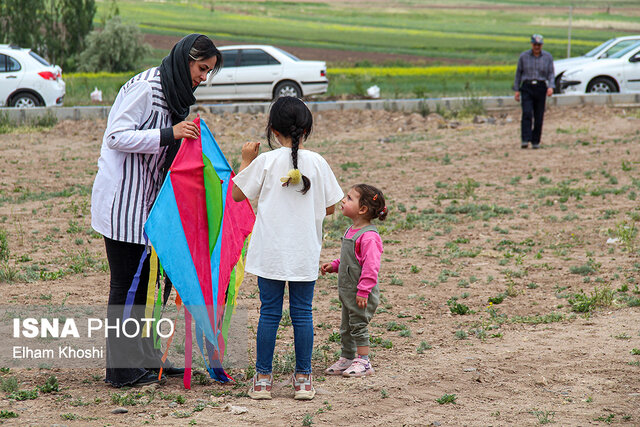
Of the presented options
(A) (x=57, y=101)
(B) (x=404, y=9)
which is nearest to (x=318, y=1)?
(B) (x=404, y=9)

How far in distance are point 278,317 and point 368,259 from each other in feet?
2.06

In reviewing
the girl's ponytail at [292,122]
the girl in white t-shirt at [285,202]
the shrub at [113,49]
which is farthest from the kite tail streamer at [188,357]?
the shrub at [113,49]

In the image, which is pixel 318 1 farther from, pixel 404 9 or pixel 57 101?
pixel 57 101

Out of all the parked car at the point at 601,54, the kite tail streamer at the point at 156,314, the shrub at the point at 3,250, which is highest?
the parked car at the point at 601,54

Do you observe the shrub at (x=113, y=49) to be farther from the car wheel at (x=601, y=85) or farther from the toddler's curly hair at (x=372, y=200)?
the toddler's curly hair at (x=372, y=200)

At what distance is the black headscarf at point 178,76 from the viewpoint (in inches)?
169

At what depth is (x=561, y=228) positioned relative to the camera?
8.95 meters

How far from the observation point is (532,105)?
546 inches

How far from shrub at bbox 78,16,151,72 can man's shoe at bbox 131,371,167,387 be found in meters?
29.2

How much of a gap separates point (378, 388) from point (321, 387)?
0.32 meters

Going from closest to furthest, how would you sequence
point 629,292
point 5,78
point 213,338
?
point 213,338 → point 629,292 → point 5,78

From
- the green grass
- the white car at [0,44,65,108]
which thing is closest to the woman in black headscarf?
the white car at [0,44,65,108]

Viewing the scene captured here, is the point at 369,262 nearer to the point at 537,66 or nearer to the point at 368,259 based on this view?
the point at 368,259

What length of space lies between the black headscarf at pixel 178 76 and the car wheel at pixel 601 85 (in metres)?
17.0
